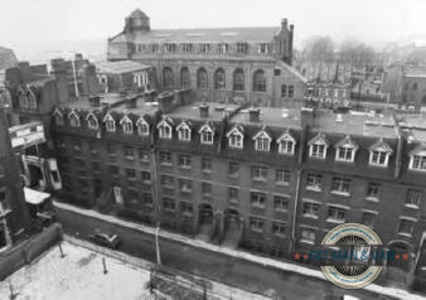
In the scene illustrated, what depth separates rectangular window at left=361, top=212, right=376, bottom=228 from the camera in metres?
34.8

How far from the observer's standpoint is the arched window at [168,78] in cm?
8425

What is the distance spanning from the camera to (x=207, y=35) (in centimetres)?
8100

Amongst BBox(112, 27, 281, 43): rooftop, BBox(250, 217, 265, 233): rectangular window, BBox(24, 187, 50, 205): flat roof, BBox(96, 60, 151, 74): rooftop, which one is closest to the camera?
BBox(250, 217, 265, 233): rectangular window

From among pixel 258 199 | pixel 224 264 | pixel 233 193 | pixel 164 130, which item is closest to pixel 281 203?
pixel 258 199

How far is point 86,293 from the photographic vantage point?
1041 inches

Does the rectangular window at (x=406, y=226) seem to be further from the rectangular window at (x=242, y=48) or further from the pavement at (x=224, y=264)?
the rectangular window at (x=242, y=48)

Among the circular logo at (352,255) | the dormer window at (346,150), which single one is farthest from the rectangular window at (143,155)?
the circular logo at (352,255)

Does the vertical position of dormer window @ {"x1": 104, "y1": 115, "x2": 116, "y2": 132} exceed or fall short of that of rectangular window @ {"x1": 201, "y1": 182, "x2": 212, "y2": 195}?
it exceeds it

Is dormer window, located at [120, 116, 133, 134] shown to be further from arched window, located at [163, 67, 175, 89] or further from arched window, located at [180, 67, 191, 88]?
arched window, located at [163, 67, 175, 89]

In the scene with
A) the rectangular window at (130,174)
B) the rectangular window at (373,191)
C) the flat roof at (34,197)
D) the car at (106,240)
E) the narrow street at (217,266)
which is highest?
the rectangular window at (373,191)

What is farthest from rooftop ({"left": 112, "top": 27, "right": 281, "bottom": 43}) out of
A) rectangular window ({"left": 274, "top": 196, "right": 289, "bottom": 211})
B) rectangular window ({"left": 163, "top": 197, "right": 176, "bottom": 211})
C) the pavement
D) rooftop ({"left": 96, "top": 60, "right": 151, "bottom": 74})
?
the pavement

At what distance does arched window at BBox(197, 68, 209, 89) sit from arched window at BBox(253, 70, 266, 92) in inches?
505

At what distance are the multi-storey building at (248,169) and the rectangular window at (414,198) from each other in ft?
0.30

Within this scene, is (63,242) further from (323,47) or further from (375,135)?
(323,47)
